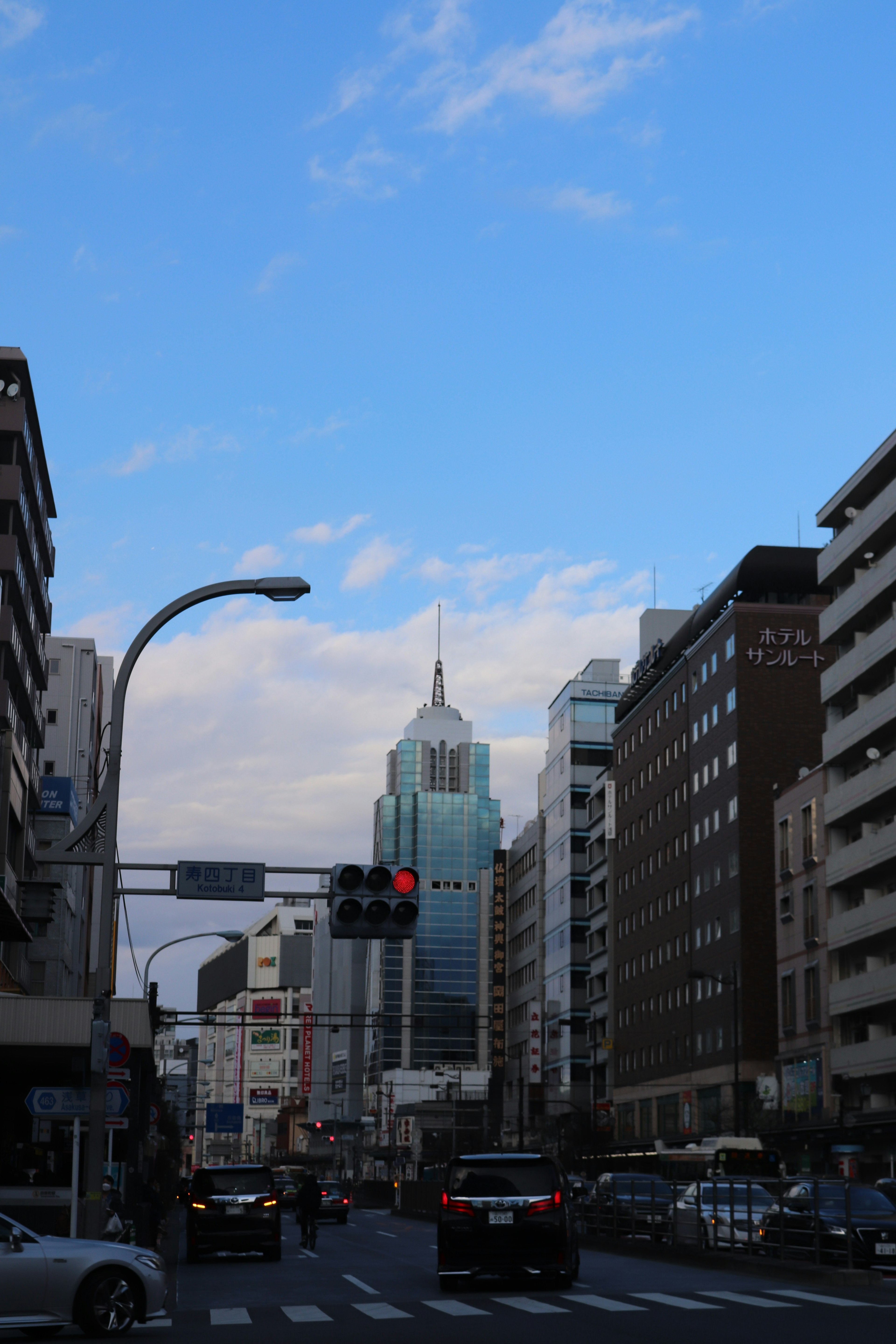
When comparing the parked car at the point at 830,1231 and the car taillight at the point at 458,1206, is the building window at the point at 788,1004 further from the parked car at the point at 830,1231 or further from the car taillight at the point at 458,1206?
the car taillight at the point at 458,1206

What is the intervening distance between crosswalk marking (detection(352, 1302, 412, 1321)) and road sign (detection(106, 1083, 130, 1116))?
445 centimetres

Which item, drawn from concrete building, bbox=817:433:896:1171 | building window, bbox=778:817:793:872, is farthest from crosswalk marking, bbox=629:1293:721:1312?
building window, bbox=778:817:793:872

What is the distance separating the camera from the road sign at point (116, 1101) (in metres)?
24.2

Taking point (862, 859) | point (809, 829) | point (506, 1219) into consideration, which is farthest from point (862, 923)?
point (506, 1219)

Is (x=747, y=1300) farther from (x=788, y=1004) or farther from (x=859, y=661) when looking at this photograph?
(x=788, y=1004)

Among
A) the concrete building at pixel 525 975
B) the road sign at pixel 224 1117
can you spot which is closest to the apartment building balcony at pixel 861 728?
the concrete building at pixel 525 975

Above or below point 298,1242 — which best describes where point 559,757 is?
above

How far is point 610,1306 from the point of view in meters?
20.2

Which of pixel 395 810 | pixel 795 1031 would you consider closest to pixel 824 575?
pixel 795 1031

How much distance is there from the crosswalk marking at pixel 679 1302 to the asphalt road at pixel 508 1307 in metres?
0.04

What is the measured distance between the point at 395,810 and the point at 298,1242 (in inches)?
5937

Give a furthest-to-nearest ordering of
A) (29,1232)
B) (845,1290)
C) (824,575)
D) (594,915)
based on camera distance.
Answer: (594,915), (824,575), (845,1290), (29,1232)

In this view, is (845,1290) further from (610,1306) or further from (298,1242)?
(298,1242)

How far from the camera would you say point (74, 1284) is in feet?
53.3
